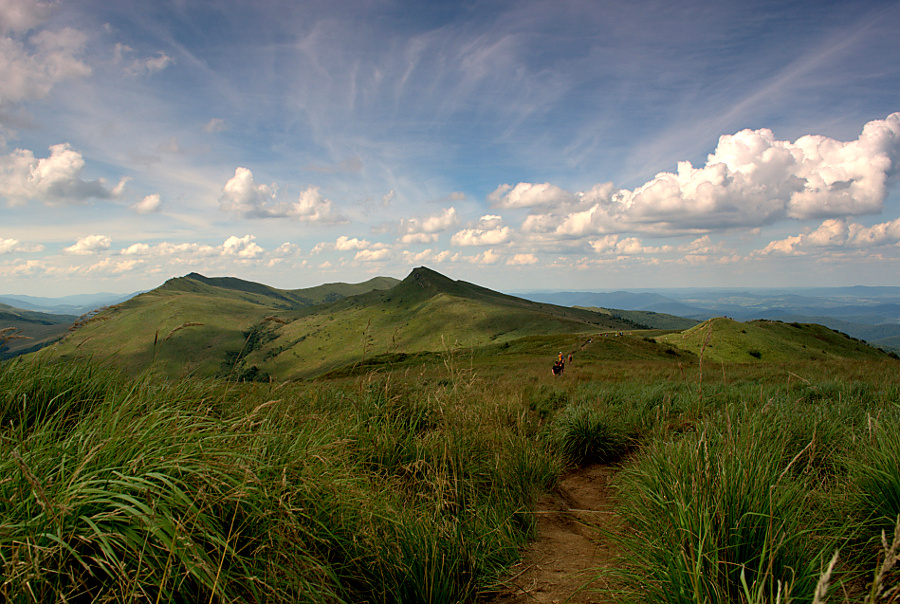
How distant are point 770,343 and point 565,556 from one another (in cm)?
4880

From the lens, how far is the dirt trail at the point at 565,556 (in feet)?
9.94

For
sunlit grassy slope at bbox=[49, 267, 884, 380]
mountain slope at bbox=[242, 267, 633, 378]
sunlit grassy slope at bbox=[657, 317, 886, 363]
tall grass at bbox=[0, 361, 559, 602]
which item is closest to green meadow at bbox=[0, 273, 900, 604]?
tall grass at bbox=[0, 361, 559, 602]

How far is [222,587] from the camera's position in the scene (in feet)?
7.11

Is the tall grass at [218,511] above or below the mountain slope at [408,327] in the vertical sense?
above

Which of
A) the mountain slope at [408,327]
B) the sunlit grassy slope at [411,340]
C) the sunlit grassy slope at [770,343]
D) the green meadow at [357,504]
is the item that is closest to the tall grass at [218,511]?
the green meadow at [357,504]

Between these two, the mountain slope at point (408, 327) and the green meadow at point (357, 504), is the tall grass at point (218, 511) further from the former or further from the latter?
the mountain slope at point (408, 327)

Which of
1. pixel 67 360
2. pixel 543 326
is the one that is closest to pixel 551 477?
pixel 67 360

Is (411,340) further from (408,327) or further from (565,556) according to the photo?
(565,556)

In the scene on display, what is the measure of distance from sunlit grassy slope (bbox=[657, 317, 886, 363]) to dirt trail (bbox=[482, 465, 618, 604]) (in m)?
36.1

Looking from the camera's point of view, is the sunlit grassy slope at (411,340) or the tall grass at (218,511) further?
the sunlit grassy slope at (411,340)

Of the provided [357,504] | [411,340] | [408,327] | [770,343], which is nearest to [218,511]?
[357,504]

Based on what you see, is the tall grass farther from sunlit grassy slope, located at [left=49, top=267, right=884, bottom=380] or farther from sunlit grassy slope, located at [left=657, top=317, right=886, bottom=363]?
sunlit grassy slope, located at [left=657, top=317, right=886, bottom=363]

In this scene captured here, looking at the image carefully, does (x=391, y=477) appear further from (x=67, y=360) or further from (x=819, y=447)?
(x=819, y=447)

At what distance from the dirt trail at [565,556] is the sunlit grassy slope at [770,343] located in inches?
1422
